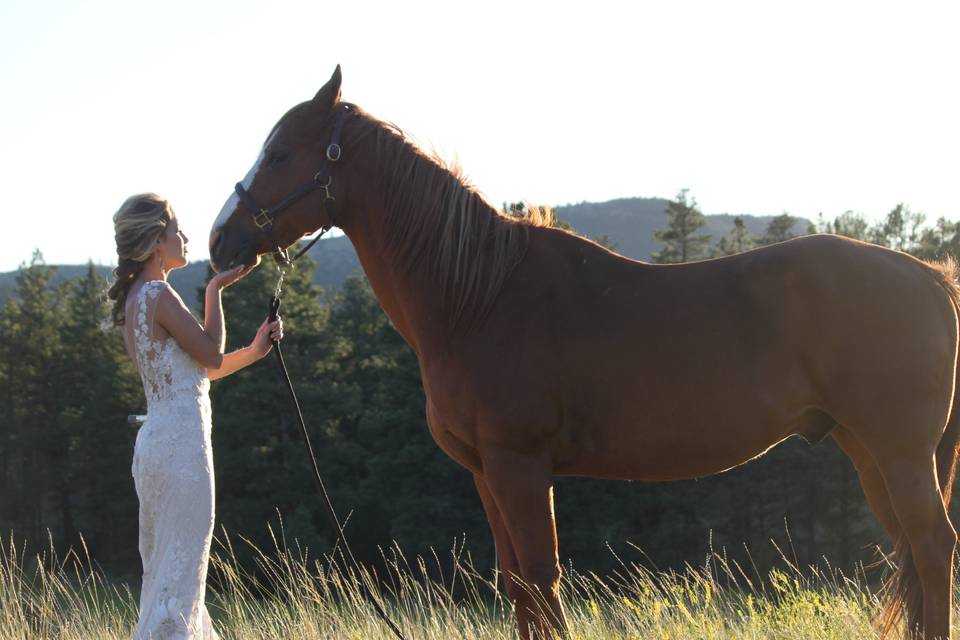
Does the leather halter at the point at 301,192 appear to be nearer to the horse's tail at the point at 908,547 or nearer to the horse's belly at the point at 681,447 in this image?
the horse's belly at the point at 681,447

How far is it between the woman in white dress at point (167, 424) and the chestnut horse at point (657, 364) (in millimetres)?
355

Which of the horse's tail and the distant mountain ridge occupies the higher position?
the distant mountain ridge

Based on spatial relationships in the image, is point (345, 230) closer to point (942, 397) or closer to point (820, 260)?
point (820, 260)

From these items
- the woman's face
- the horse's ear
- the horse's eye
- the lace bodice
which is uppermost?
the horse's ear

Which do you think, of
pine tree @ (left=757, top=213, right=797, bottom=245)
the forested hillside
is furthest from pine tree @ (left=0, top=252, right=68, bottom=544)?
pine tree @ (left=757, top=213, right=797, bottom=245)

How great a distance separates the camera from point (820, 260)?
13.7 feet

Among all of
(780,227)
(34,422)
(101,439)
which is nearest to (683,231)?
(780,227)

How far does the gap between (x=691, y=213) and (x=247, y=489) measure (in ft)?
85.0

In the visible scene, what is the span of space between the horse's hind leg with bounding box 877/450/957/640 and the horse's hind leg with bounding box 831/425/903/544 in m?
0.33

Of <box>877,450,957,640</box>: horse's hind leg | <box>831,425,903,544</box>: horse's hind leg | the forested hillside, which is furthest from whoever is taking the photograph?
the forested hillside

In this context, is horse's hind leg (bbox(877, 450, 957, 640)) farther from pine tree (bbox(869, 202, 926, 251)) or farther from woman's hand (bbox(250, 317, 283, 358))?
pine tree (bbox(869, 202, 926, 251))

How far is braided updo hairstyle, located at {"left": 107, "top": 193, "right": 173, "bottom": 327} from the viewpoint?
4.14m

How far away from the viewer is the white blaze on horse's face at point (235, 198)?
14.4 feet

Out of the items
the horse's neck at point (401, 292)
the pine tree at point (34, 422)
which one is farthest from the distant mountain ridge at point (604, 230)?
the horse's neck at point (401, 292)
